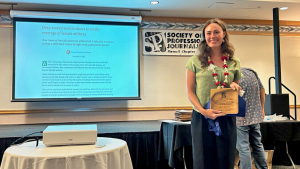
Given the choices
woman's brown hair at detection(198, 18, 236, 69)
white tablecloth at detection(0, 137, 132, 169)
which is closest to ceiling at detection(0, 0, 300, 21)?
woman's brown hair at detection(198, 18, 236, 69)

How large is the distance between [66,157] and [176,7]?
12.1ft

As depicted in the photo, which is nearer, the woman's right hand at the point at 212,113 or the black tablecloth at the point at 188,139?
the woman's right hand at the point at 212,113

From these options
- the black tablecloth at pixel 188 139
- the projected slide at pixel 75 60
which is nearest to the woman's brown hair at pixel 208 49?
the black tablecloth at pixel 188 139

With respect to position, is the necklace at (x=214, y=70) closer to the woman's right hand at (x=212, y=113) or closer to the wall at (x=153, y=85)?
the woman's right hand at (x=212, y=113)

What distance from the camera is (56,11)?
4.62 metres

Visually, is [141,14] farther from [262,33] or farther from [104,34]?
[262,33]

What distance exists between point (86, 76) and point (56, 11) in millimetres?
1322

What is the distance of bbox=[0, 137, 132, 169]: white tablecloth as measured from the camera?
4.65 feet

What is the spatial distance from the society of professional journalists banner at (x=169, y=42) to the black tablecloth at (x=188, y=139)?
7.28 ft

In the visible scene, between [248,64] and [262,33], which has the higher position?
[262,33]

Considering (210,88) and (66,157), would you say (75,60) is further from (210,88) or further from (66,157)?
(210,88)

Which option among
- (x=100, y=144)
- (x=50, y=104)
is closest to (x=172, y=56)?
(x=50, y=104)

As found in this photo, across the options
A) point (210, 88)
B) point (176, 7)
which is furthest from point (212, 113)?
point (176, 7)

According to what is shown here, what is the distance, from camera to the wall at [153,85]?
451 cm
